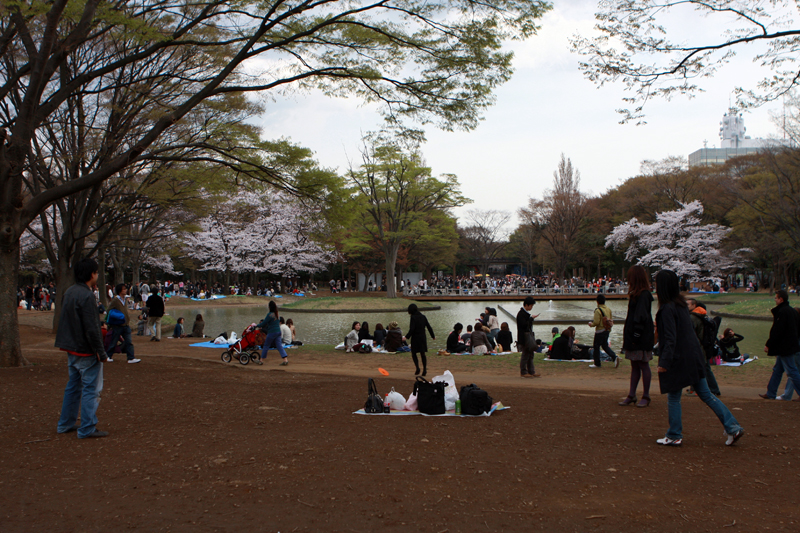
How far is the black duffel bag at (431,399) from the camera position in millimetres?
5867

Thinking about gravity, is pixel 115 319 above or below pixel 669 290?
below

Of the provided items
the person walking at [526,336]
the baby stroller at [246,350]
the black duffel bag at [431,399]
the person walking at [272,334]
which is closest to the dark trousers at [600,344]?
the person walking at [526,336]

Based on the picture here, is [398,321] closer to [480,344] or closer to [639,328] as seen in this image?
[480,344]

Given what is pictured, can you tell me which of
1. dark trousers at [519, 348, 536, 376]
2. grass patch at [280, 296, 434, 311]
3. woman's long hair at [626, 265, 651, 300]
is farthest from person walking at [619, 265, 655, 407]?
grass patch at [280, 296, 434, 311]

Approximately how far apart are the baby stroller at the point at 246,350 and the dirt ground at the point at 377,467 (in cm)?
446

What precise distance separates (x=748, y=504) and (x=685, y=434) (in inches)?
68.1

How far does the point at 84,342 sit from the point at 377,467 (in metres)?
2.86

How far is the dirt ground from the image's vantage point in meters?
3.20

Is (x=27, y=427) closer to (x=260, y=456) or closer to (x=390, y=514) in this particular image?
(x=260, y=456)

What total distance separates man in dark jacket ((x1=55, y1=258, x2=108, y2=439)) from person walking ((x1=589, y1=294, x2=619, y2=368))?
26.5 ft

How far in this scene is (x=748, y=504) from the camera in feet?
11.1

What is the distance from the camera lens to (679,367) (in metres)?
4.52


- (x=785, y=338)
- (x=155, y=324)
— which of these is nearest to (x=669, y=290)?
(x=785, y=338)

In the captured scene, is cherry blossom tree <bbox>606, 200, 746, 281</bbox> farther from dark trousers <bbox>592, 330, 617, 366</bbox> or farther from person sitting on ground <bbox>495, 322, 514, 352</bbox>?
dark trousers <bbox>592, 330, 617, 366</bbox>
